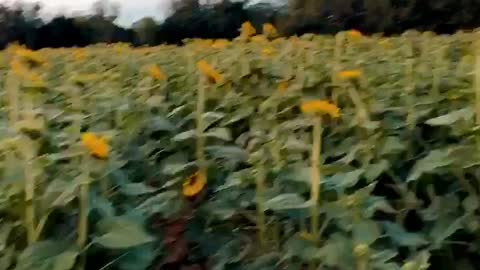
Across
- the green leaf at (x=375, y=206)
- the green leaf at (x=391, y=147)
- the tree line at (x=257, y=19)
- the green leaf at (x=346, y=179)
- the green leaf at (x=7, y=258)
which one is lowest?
the tree line at (x=257, y=19)

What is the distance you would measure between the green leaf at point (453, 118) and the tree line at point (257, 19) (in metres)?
13.2

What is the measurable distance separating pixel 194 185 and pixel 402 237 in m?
0.37

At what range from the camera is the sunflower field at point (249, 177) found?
1.56m

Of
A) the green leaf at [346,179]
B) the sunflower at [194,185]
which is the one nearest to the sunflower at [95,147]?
the sunflower at [194,185]

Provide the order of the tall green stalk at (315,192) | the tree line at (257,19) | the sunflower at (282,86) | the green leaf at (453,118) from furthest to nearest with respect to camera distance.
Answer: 1. the tree line at (257,19)
2. the sunflower at (282,86)
3. the green leaf at (453,118)
4. the tall green stalk at (315,192)

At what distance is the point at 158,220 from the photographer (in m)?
1.72

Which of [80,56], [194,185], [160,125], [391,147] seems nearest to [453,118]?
[391,147]

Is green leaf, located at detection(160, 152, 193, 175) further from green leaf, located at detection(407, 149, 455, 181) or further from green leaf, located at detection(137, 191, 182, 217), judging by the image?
green leaf, located at detection(407, 149, 455, 181)

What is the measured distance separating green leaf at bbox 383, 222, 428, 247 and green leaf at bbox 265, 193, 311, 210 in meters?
0.14

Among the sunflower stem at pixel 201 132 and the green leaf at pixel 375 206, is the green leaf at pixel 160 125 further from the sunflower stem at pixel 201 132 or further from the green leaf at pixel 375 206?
the green leaf at pixel 375 206

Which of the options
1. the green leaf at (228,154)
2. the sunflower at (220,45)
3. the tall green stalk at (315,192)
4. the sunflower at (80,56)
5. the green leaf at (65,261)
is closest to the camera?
the green leaf at (65,261)

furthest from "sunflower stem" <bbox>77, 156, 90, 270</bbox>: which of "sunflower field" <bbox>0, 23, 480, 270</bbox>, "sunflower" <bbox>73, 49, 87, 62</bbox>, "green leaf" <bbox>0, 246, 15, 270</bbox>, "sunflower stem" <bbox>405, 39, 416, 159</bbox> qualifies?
"sunflower" <bbox>73, 49, 87, 62</bbox>

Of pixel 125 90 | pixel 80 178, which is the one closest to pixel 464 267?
pixel 80 178

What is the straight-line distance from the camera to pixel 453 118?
5.73 ft
